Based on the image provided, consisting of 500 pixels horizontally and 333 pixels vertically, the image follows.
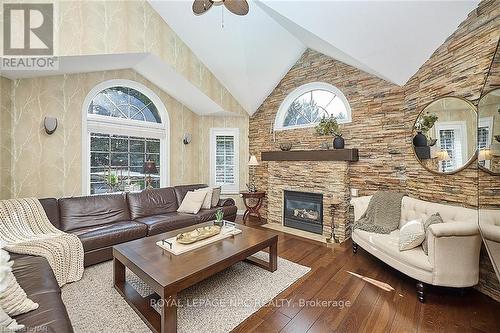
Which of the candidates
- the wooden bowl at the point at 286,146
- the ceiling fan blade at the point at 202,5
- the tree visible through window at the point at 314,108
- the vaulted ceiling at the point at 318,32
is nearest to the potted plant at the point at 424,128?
the vaulted ceiling at the point at 318,32

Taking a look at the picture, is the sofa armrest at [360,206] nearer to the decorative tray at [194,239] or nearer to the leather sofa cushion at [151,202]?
the decorative tray at [194,239]

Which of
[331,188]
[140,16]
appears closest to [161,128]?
[140,16]

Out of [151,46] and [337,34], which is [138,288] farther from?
[337,34]

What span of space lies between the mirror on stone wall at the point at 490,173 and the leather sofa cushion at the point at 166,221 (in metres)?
3.43

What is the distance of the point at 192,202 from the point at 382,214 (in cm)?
303

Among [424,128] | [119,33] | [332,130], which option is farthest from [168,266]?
[424,128]

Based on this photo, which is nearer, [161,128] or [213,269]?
[213,269]

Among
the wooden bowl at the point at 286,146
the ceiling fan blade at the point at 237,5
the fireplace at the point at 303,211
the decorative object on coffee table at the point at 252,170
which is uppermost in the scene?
the ceiling fan blade at the point at 237,5

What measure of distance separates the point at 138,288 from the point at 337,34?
3760 mm

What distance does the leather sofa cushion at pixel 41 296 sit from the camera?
46.3 inches

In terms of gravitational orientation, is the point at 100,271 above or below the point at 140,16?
below

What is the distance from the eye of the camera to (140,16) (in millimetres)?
3180

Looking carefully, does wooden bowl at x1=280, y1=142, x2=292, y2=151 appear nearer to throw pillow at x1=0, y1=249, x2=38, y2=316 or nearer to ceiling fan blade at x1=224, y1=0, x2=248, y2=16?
ceiling fan blade at x1=224, y1=0, x2=248, y2=16

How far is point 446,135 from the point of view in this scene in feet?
8.73
